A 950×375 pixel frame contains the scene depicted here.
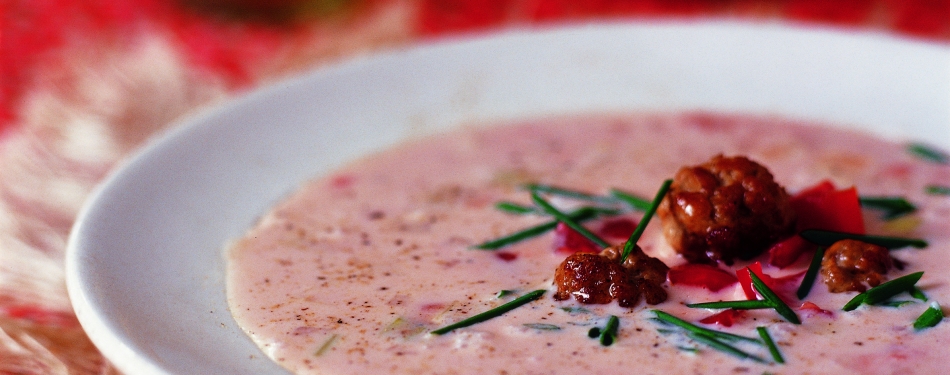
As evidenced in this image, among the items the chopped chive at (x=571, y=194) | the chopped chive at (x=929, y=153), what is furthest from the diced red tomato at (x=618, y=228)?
the chopped chive at (x=929, y=153)

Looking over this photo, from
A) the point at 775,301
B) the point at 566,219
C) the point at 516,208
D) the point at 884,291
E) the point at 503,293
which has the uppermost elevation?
the point at 516,208

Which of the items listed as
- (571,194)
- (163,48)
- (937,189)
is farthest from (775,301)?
(163,48)

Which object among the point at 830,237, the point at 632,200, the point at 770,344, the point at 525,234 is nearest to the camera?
the point at 770,344

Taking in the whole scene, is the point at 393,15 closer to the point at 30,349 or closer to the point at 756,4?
the point at 756,4

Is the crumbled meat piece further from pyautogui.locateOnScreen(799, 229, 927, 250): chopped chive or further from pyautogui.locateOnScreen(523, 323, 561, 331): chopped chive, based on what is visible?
pyautogui.locateOnScreen(799, 229, 927, 250): chopped chive

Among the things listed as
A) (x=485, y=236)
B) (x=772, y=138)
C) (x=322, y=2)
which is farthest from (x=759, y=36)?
(x=322, y=2)

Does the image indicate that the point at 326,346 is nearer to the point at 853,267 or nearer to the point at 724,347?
the point at 724,347

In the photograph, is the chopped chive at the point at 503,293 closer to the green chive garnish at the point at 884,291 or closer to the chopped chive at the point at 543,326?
the chopped chive at the point at 543,326
